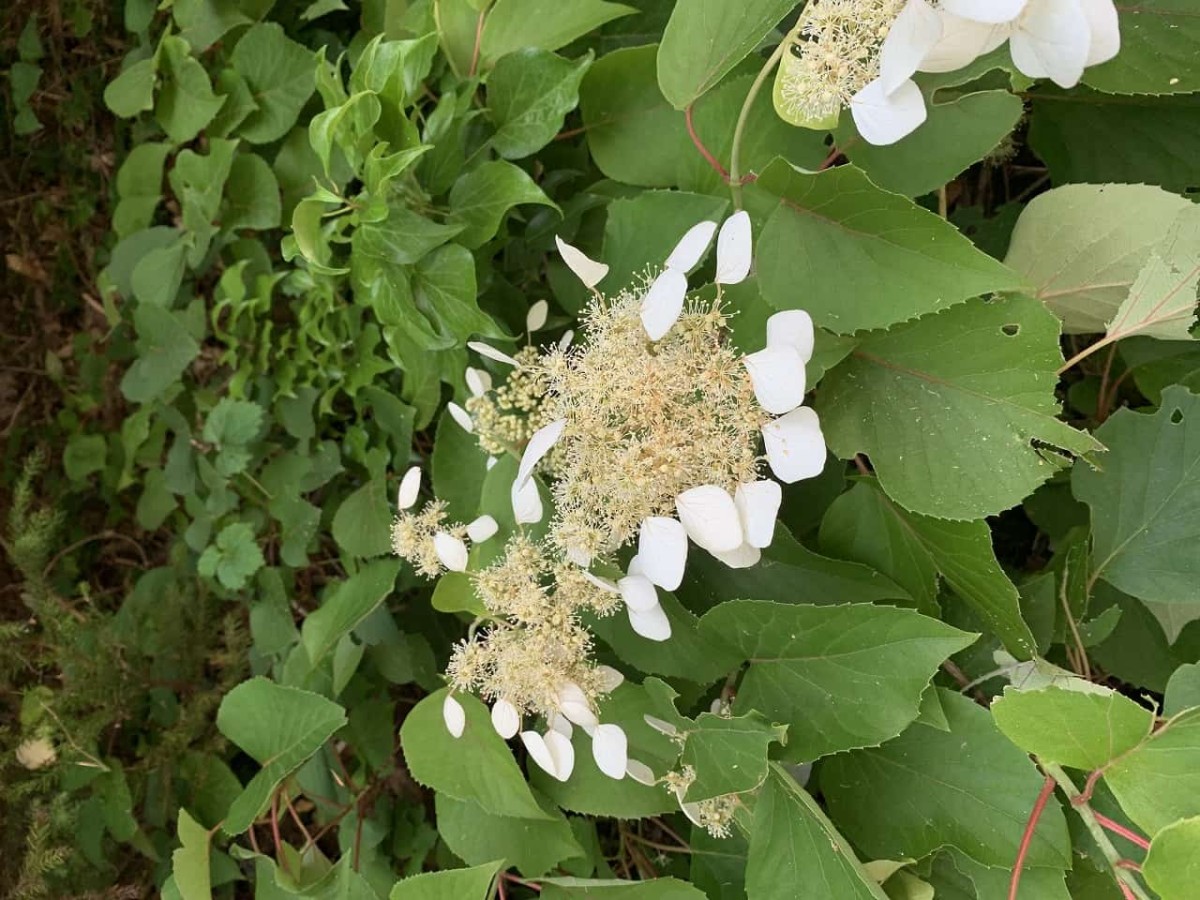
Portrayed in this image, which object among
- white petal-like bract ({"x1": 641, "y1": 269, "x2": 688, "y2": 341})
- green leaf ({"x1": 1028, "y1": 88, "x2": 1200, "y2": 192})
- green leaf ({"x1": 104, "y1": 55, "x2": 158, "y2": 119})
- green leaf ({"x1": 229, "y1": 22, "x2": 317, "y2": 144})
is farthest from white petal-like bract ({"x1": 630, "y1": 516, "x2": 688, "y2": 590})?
green leaf ({"x1": 104, "y1": 55, "x2": 158, "y2": 119})

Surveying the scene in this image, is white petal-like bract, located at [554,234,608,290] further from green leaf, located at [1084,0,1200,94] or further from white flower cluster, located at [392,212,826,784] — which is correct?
green leaf, located at [1084,0,1200,94]

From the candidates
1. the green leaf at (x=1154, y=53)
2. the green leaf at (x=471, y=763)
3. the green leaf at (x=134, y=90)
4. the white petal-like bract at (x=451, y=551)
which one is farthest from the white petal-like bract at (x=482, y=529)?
the green leaf at (x=134, y=90)

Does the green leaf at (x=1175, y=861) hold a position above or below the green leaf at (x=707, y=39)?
below

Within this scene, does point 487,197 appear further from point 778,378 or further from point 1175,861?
point 1175,861

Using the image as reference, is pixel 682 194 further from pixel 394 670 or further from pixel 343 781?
pixel 343 781

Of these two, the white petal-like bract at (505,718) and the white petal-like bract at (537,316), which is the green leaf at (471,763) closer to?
the white petal-like bract at (505,718)

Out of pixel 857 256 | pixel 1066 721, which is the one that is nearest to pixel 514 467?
pixel 857 256
